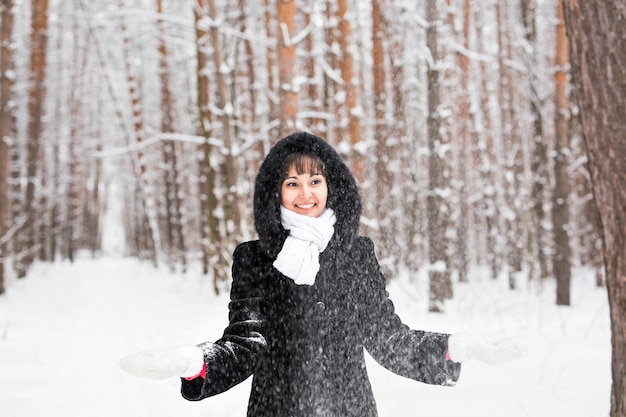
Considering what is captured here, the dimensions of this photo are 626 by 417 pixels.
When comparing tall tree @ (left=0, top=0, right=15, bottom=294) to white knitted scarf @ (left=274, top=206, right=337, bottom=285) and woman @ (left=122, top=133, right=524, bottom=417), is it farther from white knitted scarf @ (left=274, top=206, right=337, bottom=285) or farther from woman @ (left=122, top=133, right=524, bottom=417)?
white knitted scarf @ (left=274, top=206, right=337, bottom=285)

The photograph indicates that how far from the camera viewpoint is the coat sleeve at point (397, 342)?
1.97 meters

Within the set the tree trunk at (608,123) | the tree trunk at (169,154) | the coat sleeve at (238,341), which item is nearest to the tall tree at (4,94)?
the tree trunk at (169,154)

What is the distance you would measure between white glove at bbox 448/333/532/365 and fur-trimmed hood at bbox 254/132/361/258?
1.82ft

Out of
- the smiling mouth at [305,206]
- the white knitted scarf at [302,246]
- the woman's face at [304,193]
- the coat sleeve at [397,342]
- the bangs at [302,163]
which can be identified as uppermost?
the bangs at [302,163]

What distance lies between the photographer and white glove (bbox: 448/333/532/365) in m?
1.75

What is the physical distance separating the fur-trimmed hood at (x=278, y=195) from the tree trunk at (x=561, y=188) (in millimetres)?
7816

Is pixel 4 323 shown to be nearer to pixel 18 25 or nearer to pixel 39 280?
pixel 39 280

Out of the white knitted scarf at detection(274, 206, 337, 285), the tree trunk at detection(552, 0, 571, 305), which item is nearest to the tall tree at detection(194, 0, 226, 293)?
the tree trunk at detection(552, 0, 571, 305)

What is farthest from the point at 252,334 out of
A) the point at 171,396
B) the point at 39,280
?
the point at 39,280

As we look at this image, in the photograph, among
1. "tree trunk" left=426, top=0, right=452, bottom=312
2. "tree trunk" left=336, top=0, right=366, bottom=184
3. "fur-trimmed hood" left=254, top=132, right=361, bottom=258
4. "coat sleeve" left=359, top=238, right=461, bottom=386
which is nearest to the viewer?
"coat sleeve" left=359, top=238, right=461, bottom=386

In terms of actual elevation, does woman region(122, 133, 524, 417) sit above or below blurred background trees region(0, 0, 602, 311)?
below

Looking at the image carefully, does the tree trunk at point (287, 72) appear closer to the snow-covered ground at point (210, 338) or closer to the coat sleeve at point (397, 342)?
the snow-covered ground at point (210, 338)

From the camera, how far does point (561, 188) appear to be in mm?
9047

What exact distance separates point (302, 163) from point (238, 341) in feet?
2.36
